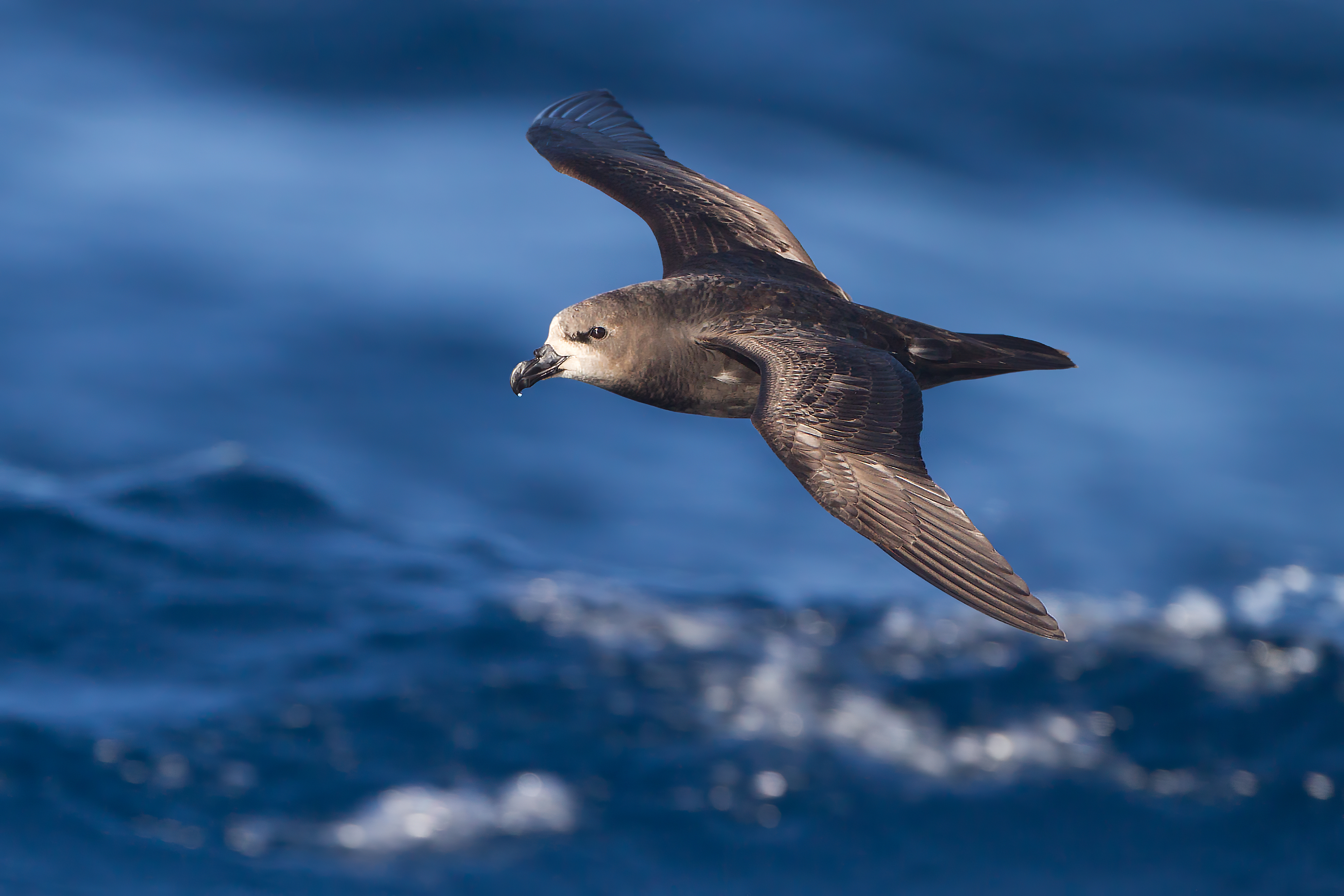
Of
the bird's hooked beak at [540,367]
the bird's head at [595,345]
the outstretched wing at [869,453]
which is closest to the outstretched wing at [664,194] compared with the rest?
the bird's head at [595,345]

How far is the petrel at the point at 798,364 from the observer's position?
615 centimetres

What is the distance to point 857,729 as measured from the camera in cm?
5328

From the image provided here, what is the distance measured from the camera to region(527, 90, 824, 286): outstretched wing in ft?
29.7

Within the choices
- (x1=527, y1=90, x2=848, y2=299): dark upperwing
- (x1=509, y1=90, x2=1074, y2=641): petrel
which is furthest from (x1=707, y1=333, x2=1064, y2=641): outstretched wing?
(x1=527, y1=90, x2=848, y2=299): dark upperwing

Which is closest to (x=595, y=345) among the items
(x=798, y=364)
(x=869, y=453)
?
(x=798, y=364)

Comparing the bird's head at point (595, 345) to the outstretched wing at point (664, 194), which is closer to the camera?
the bird's head at point (595, 345)

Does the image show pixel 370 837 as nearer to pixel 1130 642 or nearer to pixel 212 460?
pixel 212 460

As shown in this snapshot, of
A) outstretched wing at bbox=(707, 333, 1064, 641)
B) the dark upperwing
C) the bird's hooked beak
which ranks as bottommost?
outstretched wing at bbox=(707, 333, 1064, 641)

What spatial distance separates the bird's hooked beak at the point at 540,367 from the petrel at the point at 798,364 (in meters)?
0.01

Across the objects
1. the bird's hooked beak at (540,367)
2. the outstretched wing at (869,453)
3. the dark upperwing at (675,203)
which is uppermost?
the dark upperwing at (675,203)

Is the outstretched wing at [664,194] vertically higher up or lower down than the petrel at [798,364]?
higher up

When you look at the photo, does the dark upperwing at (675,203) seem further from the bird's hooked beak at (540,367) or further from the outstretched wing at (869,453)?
the outstretched wing at (869,453)

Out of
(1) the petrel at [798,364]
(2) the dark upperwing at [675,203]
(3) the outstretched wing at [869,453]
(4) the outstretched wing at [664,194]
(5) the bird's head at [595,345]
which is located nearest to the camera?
(3) the outstretched wing at [869,453]

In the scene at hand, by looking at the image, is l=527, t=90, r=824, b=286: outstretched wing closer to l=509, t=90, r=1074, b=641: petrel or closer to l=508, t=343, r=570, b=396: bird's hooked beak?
l=509, t=90, r=1074, b=641: petrel
